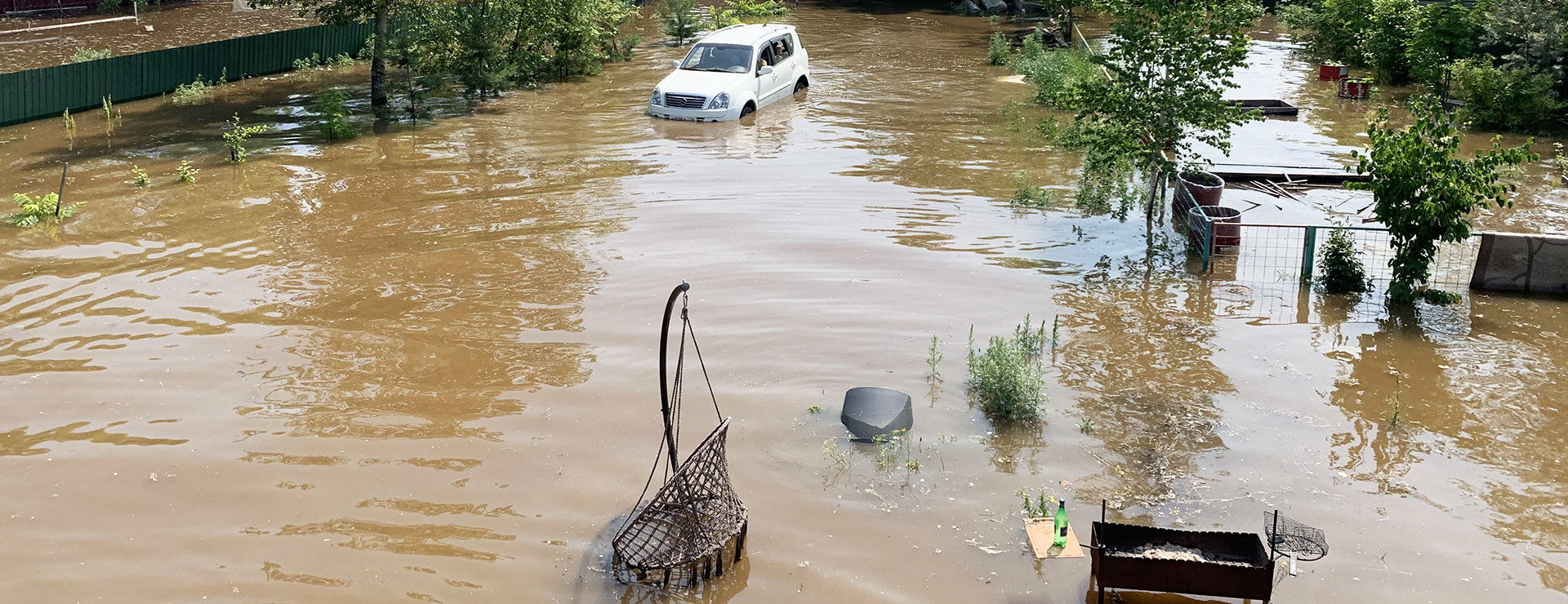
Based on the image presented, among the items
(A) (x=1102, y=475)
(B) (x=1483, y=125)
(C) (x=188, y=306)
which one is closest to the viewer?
(A) (x=1102, y=475)

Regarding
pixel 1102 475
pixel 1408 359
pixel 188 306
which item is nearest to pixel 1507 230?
pixel 1408 359

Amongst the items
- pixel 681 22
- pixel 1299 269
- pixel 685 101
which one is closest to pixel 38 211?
pixel 685 101

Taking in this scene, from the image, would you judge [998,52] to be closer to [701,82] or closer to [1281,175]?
[701,82]

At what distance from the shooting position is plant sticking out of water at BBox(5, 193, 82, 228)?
564 inches

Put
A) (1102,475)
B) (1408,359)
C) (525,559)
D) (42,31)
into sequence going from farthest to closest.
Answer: (42,31)
(1408,359)
(1102,475)
(525,559)

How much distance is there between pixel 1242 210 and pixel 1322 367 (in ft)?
17.2

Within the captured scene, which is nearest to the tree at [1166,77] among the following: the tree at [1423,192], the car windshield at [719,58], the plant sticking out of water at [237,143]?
the tree at [1423,192]

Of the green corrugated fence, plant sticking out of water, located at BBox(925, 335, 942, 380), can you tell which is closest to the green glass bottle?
plant sticking out of water, located at BBox(925, 335, 942, 380)

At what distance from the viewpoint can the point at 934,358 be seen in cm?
1060

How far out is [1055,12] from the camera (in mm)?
31750

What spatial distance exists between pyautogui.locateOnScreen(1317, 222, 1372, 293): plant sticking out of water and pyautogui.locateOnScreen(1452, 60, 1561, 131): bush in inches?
402

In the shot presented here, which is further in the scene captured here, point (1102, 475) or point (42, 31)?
point (42, 31)

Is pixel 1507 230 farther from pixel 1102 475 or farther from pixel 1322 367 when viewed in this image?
pixel 1102 475

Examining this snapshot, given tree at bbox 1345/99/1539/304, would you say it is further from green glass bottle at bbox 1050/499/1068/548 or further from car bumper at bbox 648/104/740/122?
car bumper at bbox 648/104/740/122
